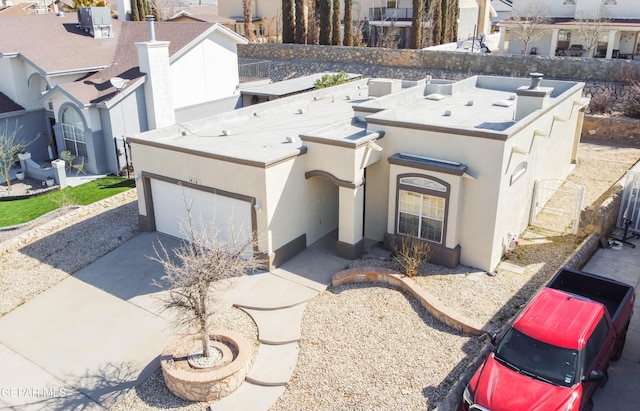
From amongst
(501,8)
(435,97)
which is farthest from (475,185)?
(501,8)

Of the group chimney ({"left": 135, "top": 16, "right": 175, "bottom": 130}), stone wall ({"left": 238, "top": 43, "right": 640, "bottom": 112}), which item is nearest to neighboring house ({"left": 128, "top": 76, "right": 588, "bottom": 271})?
chimney ({"left": 135, "top": 16, "right": 175, "bottom": 130})

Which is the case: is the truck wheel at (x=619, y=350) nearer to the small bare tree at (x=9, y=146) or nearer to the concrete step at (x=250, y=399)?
the concrete step at (x=250, y=399)

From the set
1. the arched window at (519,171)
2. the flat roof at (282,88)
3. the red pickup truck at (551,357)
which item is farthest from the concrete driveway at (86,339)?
the flat roof at (282,88)

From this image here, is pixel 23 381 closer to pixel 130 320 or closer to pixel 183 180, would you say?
pixel 130 320

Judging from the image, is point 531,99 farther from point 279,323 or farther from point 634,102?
point 634,102

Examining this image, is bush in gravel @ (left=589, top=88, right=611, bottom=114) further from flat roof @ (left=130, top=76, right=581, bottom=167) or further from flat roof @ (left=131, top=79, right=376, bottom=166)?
flat roof @ (left=131, top=79, right=376, bottom=166)

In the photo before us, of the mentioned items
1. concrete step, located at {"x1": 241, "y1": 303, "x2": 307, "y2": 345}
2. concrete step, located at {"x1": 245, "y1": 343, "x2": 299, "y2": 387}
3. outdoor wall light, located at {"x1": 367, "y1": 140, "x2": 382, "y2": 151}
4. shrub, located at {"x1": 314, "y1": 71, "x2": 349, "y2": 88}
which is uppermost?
shrub, located at {"x1": 314, "y1": 71, "x2": 349, "y2": 88}
